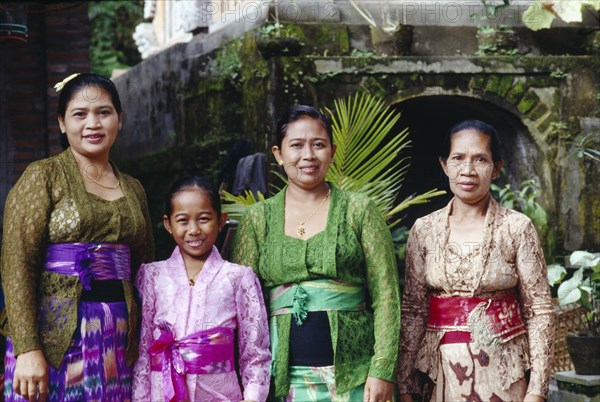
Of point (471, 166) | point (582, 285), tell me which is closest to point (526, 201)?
point (582, 285)

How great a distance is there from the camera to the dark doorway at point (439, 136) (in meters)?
8.67

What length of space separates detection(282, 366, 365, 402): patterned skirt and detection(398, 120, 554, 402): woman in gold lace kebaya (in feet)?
1.18

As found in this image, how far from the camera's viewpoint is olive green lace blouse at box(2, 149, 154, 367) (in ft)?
13.3

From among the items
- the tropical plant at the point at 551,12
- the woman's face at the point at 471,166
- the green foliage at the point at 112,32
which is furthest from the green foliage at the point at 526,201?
the green foliage at the point at 112,32

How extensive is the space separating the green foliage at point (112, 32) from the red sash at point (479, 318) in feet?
49.3

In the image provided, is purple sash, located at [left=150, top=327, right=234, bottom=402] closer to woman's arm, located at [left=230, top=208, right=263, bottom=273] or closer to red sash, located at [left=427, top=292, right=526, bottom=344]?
woman's arm, located at [left=230, top=208, right=263, bottom=273]

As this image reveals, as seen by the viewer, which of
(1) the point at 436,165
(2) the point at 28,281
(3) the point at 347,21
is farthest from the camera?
(1) the point at 436,165

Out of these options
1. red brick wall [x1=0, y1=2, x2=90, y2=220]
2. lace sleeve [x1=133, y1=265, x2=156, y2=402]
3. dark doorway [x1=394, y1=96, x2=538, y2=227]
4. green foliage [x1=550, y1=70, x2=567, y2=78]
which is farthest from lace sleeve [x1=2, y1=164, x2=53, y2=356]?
green foliage [x1=550, y1=70, x2=567, y2=78]

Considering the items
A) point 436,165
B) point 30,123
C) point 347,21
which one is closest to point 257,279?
point 30,123

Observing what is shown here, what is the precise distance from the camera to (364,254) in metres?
4.38

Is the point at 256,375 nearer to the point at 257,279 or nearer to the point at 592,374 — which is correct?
the point at 257,279

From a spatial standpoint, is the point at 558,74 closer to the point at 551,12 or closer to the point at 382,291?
the point at 551,12

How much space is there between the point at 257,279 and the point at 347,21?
455cm

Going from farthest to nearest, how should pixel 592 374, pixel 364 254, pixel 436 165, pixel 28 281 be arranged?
Answer: 1. pixel 436 165
2. pixel 592 374
3. pixel 364 254
4. pixel 28 281
